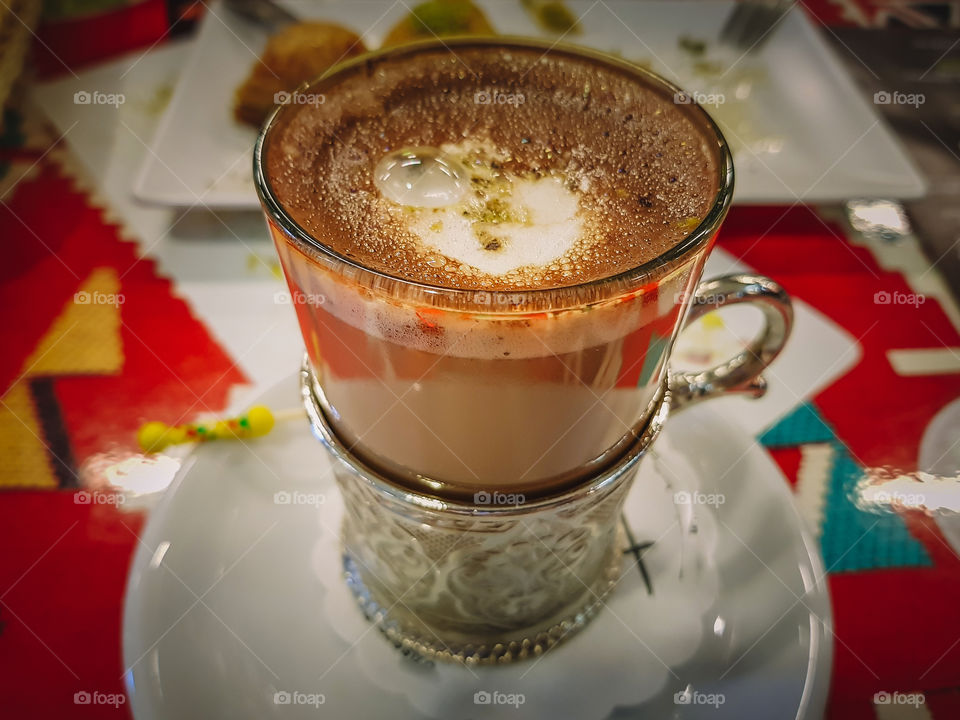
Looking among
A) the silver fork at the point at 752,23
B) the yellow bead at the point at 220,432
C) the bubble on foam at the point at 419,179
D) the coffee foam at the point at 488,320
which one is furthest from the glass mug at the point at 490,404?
the silver fork at the point at 752,23

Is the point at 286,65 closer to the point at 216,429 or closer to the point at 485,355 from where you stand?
the point at 216,429

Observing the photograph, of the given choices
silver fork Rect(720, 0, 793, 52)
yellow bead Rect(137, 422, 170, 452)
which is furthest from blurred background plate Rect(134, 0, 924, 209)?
yellow bead Rect(137, 422, 170, 452)

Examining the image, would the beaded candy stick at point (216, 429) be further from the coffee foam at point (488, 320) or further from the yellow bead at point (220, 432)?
the coffee foam at point (488, 320)

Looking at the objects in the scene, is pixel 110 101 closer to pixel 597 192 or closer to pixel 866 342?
pixel 597 192

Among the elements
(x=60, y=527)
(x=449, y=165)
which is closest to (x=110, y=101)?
(x=60, y=527)

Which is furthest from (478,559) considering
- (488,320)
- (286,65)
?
(286,65)

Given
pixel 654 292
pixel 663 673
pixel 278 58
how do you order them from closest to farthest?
1. pixel 654 292
2. pixel 663 673
3. pixel 278 58

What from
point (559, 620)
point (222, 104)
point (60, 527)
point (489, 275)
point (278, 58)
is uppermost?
point (489, 275)
